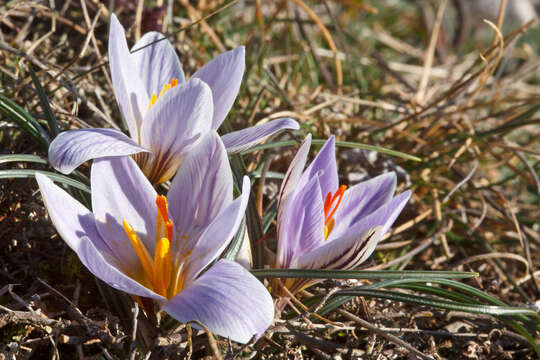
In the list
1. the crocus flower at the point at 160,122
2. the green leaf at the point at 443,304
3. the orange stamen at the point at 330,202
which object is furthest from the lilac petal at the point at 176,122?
the green leaf at the point at 443,304

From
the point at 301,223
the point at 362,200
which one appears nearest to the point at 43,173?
the point at 301,223

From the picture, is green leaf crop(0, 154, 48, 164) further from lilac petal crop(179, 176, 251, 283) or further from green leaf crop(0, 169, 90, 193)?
lilac petal crop(179, 176, 251, 283)

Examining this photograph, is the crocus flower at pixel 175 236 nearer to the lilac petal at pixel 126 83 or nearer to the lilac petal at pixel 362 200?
the lilac petal at pixel 126 83

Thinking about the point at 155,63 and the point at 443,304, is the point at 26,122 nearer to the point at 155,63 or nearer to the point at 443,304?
the point at 155,63

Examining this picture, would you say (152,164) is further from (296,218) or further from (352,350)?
(352,350)

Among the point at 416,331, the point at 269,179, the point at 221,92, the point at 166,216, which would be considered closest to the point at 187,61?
the point at 269,179

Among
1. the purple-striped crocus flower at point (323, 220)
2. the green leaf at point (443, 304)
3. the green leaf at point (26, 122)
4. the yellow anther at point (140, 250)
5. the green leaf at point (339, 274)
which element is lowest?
the green leaf at point (443, 304)
